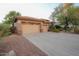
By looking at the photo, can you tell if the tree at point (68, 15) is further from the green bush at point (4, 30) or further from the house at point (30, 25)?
the green bush at point (4, 30)

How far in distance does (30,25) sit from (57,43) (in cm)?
32

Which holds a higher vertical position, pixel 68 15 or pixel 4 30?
pixel 68 15

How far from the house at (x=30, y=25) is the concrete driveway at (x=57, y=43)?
5cm

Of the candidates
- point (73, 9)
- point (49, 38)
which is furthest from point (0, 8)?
point (73, 9)

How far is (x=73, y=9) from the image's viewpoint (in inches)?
60.8

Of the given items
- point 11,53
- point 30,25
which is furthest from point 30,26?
point 11,53

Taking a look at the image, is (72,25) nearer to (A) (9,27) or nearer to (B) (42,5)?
(B) (42,5)

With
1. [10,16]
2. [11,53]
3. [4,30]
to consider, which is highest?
[10,16]

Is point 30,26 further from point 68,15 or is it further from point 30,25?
point 68,15

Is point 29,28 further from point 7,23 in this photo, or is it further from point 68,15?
point 68,15

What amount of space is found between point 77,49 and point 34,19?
0.51 meters

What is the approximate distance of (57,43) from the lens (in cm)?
153

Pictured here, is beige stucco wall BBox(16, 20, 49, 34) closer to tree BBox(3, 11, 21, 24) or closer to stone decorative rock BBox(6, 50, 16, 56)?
tree BBox(3, 11, 21, 24)

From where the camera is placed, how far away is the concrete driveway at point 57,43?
1500 mm
